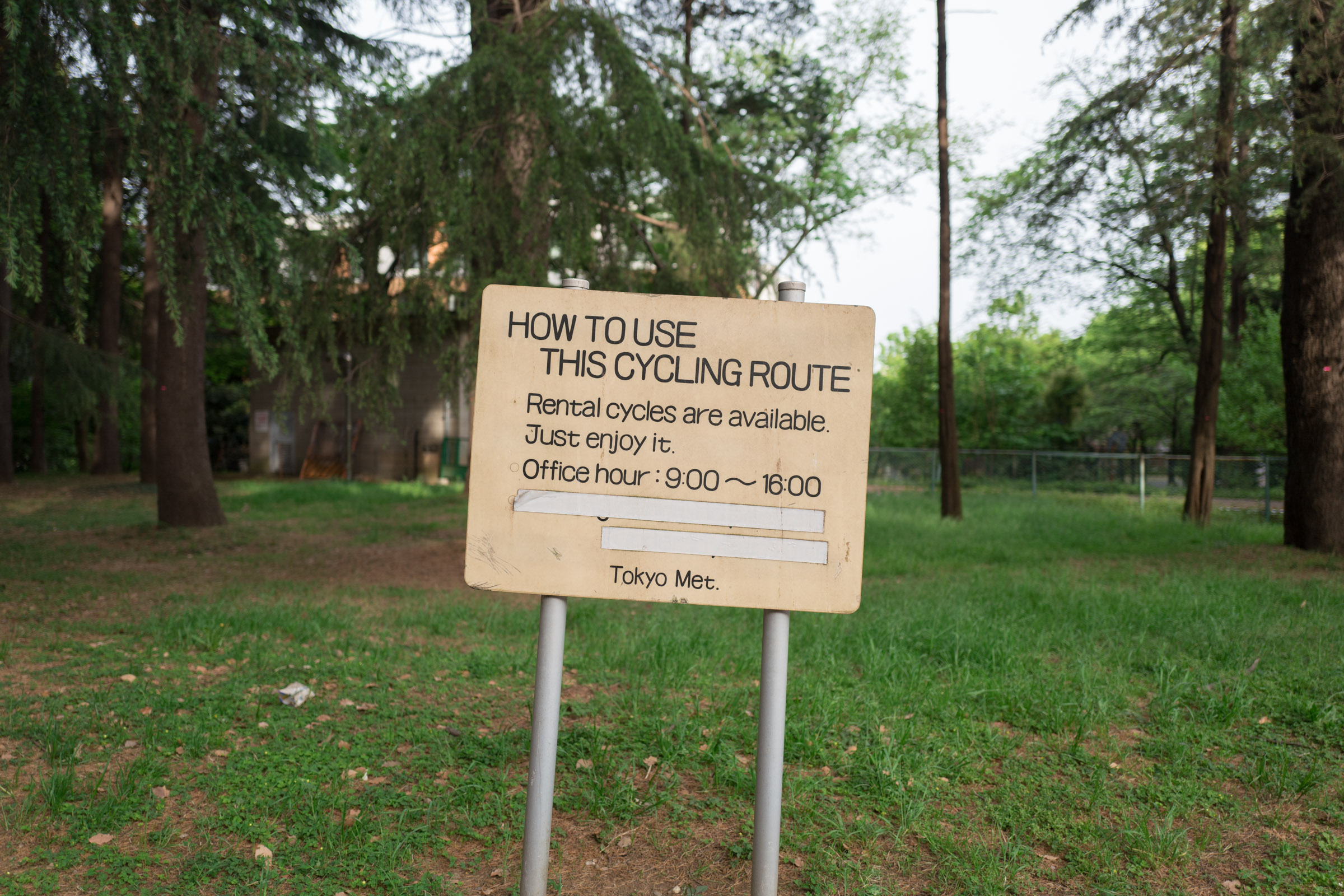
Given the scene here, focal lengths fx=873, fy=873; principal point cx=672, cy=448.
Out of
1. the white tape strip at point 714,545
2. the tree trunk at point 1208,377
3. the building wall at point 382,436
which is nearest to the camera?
the white tape strip at point 714,545

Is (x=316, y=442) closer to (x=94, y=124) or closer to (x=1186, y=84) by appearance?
(x=94, y=124)

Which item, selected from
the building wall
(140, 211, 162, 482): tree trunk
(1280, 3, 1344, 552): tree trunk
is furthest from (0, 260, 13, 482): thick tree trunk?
(1280, 3, 1344, 552): tree trunk

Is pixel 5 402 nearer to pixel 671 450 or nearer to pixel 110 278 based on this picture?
pixel 110 278

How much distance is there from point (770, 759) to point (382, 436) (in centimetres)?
2297

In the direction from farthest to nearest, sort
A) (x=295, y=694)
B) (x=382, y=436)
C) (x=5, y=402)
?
(x=382, y=436) < (x=5, y=402) < (x=295, y=694)

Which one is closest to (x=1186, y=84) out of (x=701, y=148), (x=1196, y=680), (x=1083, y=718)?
(x=701, y=148)

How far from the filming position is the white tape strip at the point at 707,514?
96.7 inches

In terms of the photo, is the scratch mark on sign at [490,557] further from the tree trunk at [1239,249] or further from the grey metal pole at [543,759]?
the tree trunk at [1239,249]

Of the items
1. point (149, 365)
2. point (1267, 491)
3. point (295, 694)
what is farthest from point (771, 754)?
point (149, 365)

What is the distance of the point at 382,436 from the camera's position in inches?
942

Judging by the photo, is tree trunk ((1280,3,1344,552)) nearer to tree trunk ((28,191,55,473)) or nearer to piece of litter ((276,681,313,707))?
piece of litter ((276,681,313,707))

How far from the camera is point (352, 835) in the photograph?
3225mm

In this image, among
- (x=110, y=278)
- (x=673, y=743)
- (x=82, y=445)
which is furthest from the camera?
(x=82, y=445)

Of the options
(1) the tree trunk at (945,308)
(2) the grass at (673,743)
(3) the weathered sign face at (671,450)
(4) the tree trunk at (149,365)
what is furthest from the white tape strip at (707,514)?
(4) the tree trunk at (149,365)
